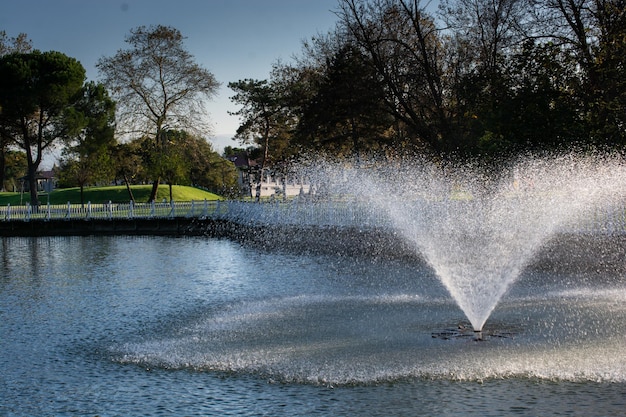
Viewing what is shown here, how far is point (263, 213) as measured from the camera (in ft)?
120

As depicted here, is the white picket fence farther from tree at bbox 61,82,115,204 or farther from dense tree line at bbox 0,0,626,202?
tree at bbox 61,82,115,204

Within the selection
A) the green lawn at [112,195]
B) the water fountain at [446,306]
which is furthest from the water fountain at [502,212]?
the green lawn at [112,195]

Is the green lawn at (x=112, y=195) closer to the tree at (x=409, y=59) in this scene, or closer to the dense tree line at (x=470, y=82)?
the dense tree line at (x=470, y=82)

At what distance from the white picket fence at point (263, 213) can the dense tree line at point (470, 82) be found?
13.4 ft

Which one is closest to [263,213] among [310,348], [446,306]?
[446,306]

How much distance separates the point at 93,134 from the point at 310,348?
5157cm

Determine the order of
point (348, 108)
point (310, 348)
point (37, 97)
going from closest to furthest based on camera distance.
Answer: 1. point (310, 348)
2. point (348, 108)
3. point (37, 97)

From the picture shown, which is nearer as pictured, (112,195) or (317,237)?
(317,237)

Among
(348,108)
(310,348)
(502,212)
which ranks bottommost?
(310,348)

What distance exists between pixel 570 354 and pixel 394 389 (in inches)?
115

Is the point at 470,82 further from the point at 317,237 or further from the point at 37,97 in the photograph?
the point at 37,97

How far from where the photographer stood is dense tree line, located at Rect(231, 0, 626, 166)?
26375 millimetres

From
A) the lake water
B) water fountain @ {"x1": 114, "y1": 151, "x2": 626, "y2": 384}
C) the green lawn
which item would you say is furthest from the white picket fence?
the green lawn

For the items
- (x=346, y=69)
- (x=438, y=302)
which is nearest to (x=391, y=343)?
(x=438, y=302)
